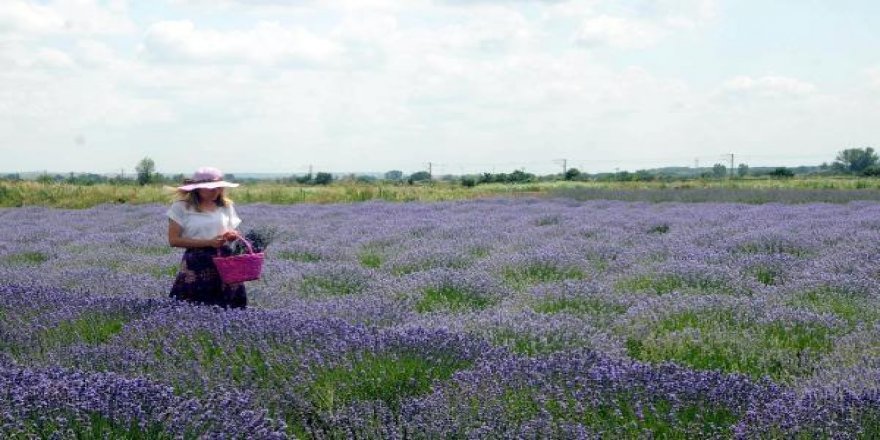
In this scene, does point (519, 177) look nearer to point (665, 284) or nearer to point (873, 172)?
point (873, 172)

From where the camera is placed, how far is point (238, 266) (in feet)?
16.4

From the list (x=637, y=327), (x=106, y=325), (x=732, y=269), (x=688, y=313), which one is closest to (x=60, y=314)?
(x=106, y=325)

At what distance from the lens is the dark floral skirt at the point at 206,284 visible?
208 inches

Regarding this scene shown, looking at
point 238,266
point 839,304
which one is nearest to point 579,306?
point 839,304

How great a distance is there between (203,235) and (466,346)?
206 cm

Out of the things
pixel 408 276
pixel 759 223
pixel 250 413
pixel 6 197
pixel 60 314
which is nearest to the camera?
pixel 250 413

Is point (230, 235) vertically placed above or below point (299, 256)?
above

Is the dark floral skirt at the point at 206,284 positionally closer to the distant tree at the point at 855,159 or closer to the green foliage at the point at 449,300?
the green foliage at the point at 449,300

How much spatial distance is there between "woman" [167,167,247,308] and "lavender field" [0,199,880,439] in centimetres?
23

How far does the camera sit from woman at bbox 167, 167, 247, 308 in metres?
5.16

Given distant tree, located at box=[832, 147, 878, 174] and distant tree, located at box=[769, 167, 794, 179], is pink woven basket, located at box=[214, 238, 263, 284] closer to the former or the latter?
distant tree, located at box=[769, 167, 794, 179]

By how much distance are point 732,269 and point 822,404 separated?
4.21m

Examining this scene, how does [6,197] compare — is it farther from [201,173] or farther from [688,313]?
[688,313]

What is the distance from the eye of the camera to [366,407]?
317cm
